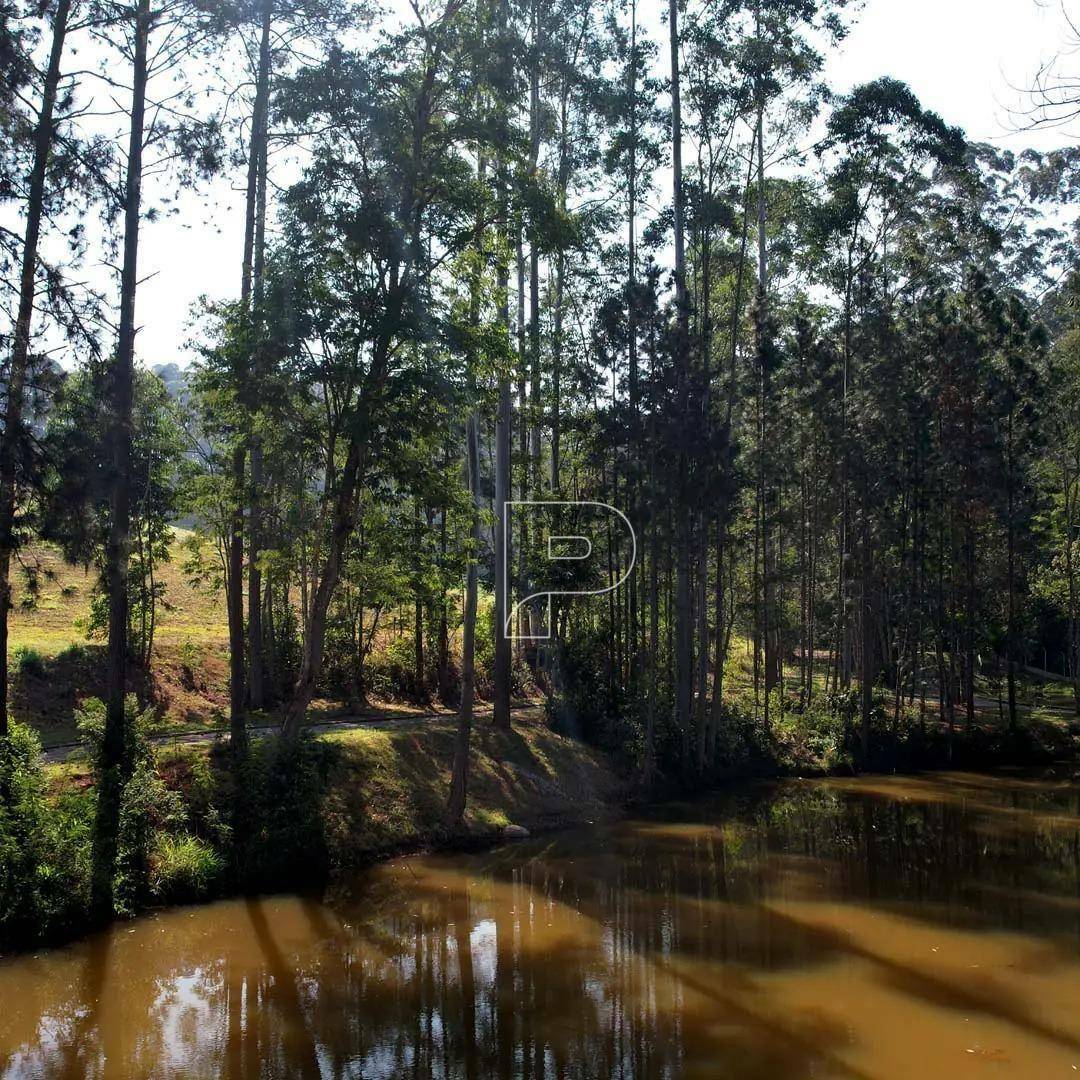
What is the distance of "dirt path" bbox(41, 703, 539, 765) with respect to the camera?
48.1 ft

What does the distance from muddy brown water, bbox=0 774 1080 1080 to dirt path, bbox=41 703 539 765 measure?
360cm

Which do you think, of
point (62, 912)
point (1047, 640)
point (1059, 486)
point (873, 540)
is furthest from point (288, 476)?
point (1047, 640)

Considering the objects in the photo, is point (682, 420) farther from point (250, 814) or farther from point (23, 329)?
point (23, 329)

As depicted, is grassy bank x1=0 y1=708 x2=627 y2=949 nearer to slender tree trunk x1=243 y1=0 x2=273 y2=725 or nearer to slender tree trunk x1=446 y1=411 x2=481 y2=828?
slender tree trunk x1=446 y1=411 x2=481 y2=828

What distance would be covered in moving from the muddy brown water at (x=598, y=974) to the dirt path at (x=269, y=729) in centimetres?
360

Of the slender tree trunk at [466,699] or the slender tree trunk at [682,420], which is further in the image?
the slender tree trunk at [682,420]

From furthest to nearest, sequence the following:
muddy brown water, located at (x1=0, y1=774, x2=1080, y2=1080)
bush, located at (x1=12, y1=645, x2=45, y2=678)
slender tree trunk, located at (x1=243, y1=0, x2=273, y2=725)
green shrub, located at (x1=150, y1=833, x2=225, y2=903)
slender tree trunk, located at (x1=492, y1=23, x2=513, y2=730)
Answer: bush, located at (x1=12, y1=645, x2=45, y2=678) → slender tree trunk, located at (x1=492, y1=23, x2=513, y2=730) → slender tree trunk, located at (x1=243, y1=0, x2=273, y2=725) → green shrub, located at (x1=150, y1=833, x2=225, y2=903) → muddy brown water, located at (x1=0, y1=774, x2=1080, y2=1080)

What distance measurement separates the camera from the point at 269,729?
1778cm

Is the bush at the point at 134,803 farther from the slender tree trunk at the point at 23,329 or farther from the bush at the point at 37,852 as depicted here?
the slender tree trunk at the point at 23,329

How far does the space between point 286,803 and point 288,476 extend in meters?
4.99
